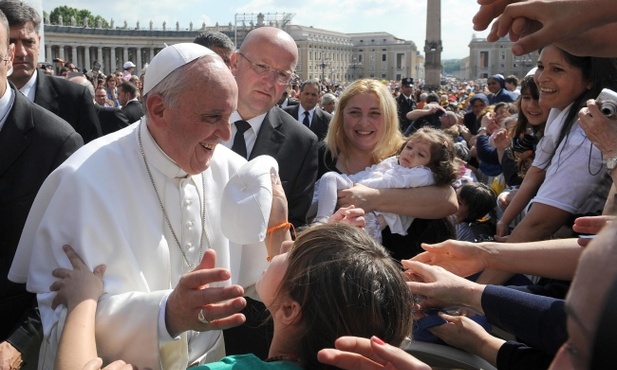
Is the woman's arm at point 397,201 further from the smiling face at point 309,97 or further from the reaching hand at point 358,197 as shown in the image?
the smiling face at point 309,97

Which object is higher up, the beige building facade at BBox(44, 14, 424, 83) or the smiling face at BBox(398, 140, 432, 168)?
the beige building facade at BBox(44, 14, 424, 83)

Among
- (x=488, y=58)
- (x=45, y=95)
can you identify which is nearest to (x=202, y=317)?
(x=45, y=95)

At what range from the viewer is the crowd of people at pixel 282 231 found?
1696mm

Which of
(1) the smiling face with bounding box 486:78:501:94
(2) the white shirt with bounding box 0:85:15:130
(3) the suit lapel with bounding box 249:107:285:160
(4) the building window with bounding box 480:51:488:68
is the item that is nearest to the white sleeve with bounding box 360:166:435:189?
(3) the suit lapel with bounding box 249:107:285:160

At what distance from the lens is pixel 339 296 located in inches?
66.2

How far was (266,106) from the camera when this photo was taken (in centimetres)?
366

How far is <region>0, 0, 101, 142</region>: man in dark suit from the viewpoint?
411 centimetres

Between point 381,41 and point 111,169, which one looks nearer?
point 111,169

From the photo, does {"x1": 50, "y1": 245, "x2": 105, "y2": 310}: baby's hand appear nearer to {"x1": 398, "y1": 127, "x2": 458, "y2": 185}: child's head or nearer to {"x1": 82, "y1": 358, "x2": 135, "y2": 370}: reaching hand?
{"x1": 82, "y1": 358, "x2": 135, "y2": 370}: reaching hand

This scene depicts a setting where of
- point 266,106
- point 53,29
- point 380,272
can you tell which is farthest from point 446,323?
point 53,29

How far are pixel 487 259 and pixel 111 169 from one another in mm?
1675

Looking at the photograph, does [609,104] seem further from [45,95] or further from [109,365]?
[45,95]

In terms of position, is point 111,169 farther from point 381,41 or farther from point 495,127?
point 381,41

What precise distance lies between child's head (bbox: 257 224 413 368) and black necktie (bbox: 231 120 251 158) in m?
1.83
